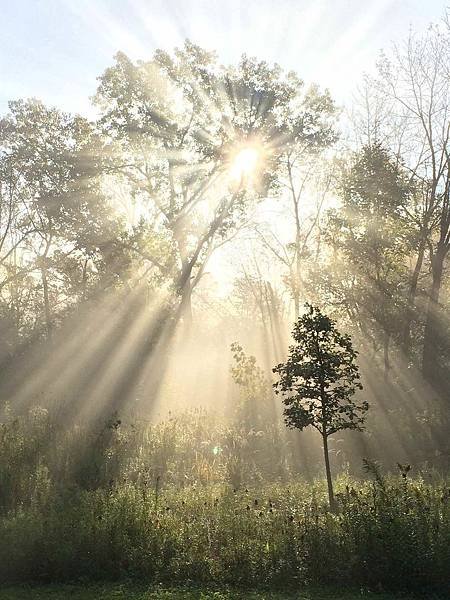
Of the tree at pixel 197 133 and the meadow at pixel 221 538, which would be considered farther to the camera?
the tree at pixel 197 133

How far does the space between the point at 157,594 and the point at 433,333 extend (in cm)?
1454

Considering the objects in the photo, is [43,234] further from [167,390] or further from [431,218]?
[431,218]

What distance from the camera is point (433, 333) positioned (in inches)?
682

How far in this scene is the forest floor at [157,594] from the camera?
17.8 feet

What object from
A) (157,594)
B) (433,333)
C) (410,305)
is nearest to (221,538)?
(157,594)

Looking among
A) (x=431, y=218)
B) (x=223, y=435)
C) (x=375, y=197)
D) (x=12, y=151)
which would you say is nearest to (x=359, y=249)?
(x=375, y=197)

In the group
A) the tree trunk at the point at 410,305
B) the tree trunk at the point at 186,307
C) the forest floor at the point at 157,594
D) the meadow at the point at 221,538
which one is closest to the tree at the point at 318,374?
the meadow at the point at 221,538

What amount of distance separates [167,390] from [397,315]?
29.4 feet

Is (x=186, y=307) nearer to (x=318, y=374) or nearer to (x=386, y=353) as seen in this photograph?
(x=386, y=353)

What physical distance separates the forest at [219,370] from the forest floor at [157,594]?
0.04 meters

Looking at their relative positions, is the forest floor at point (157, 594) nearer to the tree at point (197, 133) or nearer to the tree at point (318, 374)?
the tree at point (318, 374)

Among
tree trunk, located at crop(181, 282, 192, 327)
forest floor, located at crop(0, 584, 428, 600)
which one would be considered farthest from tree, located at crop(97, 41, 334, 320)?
forest floor, located at crop(0, 584, 428, 600)

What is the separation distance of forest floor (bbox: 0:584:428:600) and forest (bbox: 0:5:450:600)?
36 millimetres

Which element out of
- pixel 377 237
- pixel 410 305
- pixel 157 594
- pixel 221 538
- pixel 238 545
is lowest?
pixel 157 594
